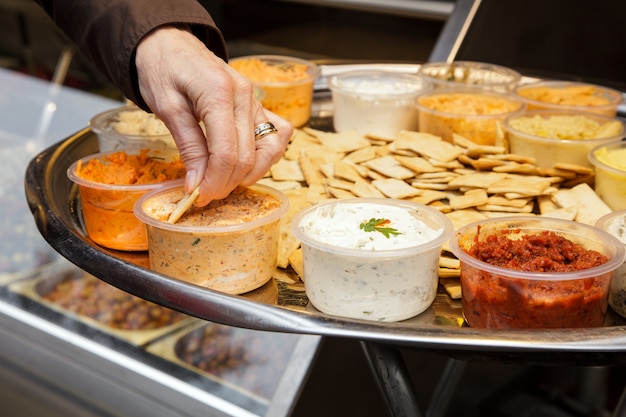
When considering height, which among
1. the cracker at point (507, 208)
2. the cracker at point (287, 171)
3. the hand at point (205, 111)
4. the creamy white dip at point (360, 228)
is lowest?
the cracker at point (287, 171)

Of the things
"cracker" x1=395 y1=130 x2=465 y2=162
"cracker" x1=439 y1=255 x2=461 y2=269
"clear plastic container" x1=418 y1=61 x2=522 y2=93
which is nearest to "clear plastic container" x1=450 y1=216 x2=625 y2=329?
"cracker" x1=439 y1=255 x2=461 y2=269

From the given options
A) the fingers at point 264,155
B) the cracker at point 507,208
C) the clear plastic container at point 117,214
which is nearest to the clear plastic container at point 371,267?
the fingers at point 264,155

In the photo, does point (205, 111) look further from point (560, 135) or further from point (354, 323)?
point (560, 135)

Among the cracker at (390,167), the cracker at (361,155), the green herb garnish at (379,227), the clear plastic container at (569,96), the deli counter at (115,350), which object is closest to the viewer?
the green herb garnish at (379,227)

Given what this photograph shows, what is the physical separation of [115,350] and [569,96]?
6.23 ft

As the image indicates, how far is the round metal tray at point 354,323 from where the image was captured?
101cm

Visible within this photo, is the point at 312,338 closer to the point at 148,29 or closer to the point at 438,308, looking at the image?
the point at 438,308

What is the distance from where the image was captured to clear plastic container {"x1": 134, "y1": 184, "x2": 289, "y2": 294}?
128 cm

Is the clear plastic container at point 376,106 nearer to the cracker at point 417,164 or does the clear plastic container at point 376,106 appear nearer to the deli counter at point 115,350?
the cracker at point 417,164

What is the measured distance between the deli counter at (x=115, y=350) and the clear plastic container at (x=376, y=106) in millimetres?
671

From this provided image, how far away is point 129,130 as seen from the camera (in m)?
1.83

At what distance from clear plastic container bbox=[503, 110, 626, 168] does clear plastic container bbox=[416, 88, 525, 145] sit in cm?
5

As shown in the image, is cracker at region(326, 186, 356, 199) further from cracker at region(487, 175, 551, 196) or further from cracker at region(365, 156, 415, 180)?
cracker at region(487, 175, 551, 196)

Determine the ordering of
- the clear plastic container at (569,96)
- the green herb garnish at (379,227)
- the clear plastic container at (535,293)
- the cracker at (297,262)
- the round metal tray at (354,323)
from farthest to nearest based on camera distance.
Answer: the clear plastic container at (569,96)
the cracker at (297,262)
the green herb garnish at (379,227)
the clear plastic container at (535,293)
the round metal tray at (354,323)
